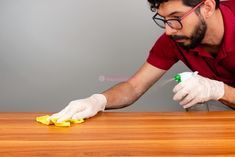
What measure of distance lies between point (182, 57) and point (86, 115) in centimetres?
72

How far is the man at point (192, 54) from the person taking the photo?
4.74ft

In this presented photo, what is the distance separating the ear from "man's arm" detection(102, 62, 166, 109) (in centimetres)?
40

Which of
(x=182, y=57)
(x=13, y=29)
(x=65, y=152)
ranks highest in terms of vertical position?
(x=13, y=29)

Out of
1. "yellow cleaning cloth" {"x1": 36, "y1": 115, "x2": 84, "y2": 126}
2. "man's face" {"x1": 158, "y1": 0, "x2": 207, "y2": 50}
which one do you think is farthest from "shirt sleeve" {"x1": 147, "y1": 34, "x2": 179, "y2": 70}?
"yellow cleaning cloth" {"x1": 36, "y1": 115, "x2": 84, "y2": 126}

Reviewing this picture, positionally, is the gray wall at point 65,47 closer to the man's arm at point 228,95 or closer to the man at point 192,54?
the man at point 192,54

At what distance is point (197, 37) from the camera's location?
5.39 feet

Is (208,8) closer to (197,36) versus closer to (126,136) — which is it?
(197,36)

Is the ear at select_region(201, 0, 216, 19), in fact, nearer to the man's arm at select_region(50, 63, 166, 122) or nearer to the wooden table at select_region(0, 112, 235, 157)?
the man's arm at select_region(50, 63, 166, 122)

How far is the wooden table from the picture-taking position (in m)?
0.84

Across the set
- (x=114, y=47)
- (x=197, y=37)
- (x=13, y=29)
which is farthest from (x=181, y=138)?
(x=13, y=29)

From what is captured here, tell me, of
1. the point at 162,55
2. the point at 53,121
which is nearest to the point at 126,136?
the point at 53,121

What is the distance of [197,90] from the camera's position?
4.65ft

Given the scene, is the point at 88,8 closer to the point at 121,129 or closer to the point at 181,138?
the point at 121,129

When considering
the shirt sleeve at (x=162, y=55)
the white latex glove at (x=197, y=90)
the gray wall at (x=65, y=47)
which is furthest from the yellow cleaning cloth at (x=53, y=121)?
the gray wall at (x=65, y=47)
